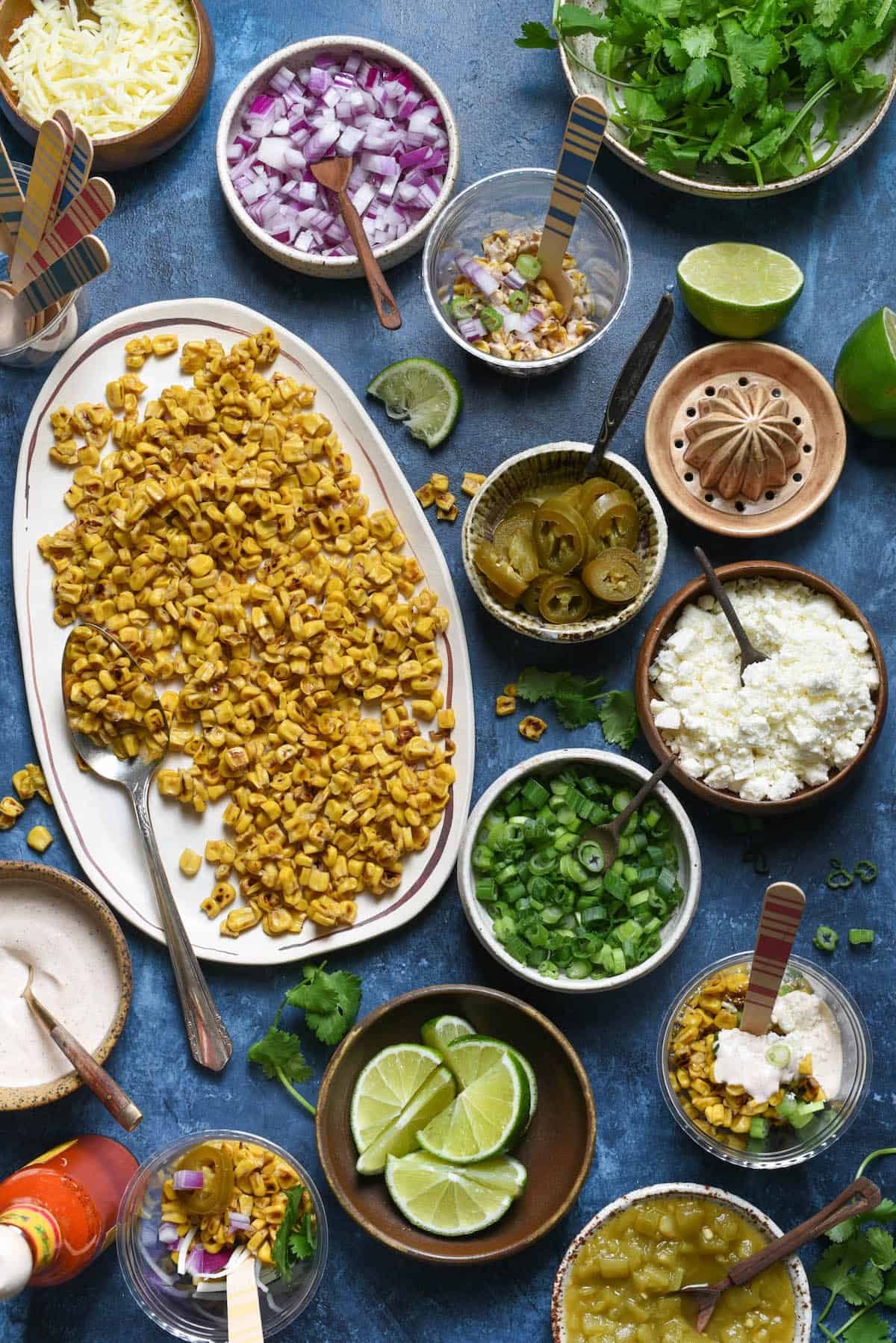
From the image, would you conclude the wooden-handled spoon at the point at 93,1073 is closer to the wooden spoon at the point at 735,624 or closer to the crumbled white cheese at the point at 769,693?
the crumbled white cheese at the point at 769,693

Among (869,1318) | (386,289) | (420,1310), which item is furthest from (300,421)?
(869,1318)

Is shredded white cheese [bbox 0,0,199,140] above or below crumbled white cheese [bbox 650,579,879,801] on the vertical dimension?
above

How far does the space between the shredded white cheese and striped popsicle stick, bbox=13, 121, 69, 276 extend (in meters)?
0.34

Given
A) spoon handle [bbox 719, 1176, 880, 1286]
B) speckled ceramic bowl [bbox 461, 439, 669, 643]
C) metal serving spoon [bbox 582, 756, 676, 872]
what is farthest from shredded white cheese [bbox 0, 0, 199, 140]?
spoon handle [bbox 719, 1176, 880, 1286]

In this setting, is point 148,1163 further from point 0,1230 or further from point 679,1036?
point 679,1036

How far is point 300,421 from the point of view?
284cm

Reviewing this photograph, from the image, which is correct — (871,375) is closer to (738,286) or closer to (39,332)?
(738,286)

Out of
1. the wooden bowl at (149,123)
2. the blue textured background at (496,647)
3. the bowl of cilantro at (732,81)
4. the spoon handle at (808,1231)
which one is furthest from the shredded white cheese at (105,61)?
the spoon handle at (808,1231)

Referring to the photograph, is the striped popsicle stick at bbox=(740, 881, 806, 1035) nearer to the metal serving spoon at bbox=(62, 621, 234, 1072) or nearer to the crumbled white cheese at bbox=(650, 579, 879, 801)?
the crumbled white cheese at bbox=(650, 579, 879, 801)

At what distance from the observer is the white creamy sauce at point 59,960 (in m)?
2.75

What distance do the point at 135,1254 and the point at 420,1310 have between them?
644mm

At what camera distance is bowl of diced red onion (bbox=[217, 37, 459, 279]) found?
2.90 m

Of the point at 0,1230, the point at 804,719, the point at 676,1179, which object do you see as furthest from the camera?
the point at 676,1179

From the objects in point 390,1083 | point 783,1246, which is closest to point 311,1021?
point 390,1083
